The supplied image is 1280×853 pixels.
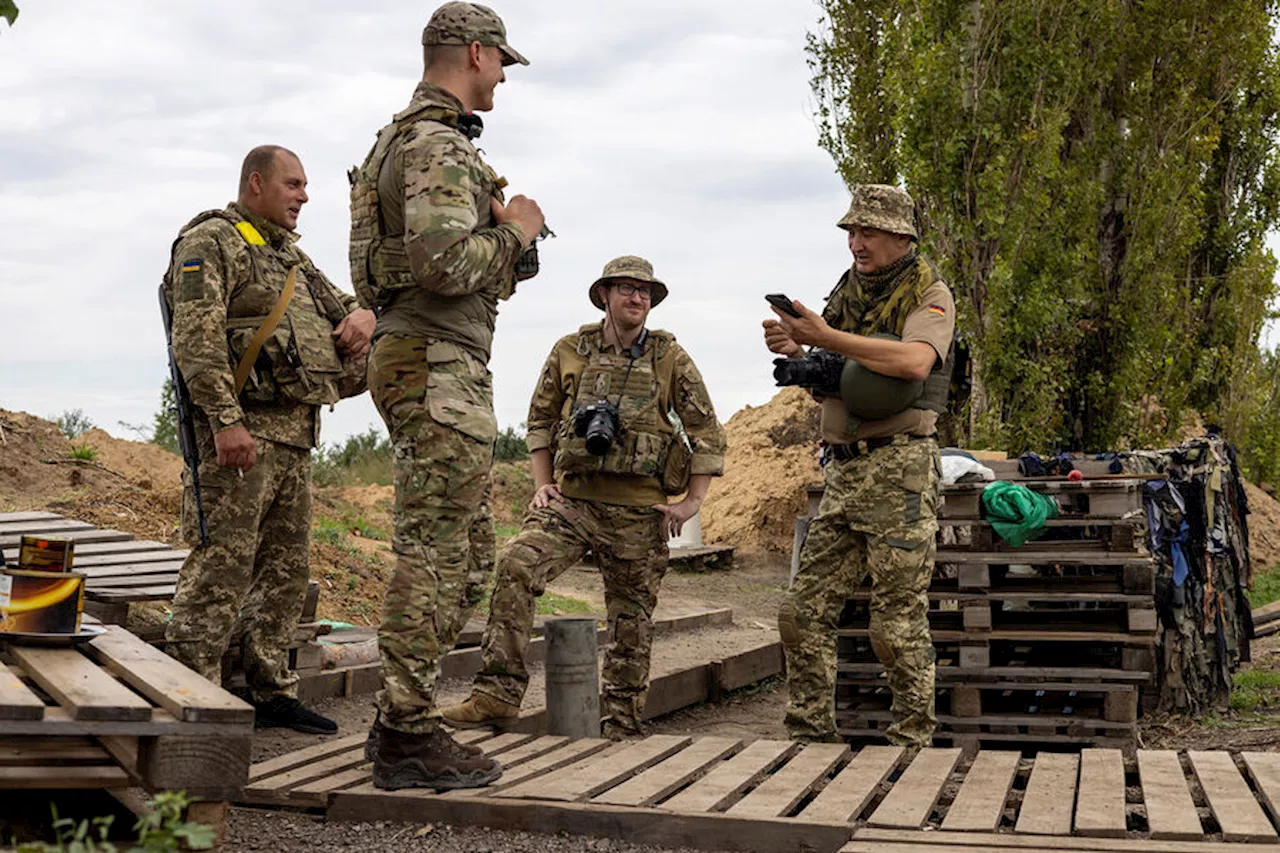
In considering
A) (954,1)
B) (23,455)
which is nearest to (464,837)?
(23,455)

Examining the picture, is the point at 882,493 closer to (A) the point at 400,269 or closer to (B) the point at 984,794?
(B) the point at 984,794

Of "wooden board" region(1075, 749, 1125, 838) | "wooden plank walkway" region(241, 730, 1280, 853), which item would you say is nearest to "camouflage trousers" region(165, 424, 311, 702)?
"wooden plank walkway" region(241, 730, 1280, 853)

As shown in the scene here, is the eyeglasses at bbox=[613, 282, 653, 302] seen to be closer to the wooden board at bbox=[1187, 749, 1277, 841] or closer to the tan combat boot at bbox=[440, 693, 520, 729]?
the tan combat boot at bbox=[440, 693, 520, 729]

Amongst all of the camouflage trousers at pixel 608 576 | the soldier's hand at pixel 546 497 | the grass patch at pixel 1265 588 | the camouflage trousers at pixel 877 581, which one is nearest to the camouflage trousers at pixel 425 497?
the camouflage trousers at pixel 608 576

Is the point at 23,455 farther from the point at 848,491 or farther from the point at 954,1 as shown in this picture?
the point at 954,1

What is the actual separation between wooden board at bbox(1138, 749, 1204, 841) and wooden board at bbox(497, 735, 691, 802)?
1.83 metres

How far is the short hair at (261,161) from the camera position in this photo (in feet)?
20.7

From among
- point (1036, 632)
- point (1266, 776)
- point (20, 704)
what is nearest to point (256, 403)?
point (20, 704)

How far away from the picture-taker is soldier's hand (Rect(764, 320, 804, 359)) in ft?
20.2

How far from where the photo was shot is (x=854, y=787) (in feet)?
17.2

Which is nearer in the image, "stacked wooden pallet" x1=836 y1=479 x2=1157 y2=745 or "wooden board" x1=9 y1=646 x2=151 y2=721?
"wooden board" x1=9 y1=646 x2=151 y2=721

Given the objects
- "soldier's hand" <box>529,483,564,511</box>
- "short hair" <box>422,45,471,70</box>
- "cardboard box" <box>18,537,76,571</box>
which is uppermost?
"short hair" <box>422,45,471,70</box>

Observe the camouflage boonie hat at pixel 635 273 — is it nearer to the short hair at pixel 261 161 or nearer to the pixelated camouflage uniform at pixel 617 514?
the pixelated camouflage uniform at pixel 617 514

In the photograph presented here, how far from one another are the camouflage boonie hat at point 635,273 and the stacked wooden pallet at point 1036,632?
1.88 m
